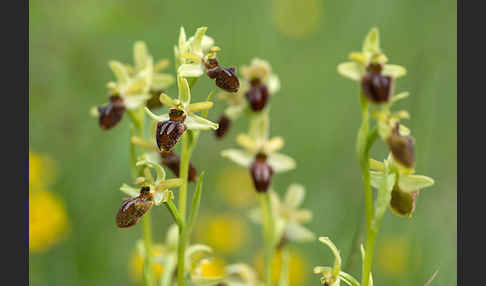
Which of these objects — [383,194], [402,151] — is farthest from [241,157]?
[402,151]

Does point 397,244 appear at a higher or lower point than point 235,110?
lower

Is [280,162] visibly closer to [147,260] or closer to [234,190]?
[147,260]

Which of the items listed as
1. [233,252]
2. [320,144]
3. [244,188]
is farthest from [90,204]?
[320,144]

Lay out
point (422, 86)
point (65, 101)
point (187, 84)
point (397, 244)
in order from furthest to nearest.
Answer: point (65, 101), point (397, 244), point (422, 86), point (187, 84)

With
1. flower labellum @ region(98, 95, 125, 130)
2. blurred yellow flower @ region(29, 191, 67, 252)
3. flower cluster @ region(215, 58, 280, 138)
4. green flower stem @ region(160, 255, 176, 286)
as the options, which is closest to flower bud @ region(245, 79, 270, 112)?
flower cluster @ region(215, 58, 280, 138)

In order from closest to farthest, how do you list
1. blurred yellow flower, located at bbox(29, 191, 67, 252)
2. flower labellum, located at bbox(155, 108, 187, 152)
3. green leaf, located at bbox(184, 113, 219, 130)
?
flower labellum, located at bbox(155, 108, 187, 152) < green leaf, located at bbox(184, 113, 219, 130) < blurred yellow flower, located at bbox(29, 191, 67, 252)

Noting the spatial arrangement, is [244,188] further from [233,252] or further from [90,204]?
[90,204]

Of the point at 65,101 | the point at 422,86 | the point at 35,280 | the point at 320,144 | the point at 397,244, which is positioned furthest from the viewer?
the point at 320,144

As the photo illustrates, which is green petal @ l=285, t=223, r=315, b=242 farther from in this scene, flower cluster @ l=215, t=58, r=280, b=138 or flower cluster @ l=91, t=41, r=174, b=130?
flower cluster @ l=91, t=41, r=174, b=130
